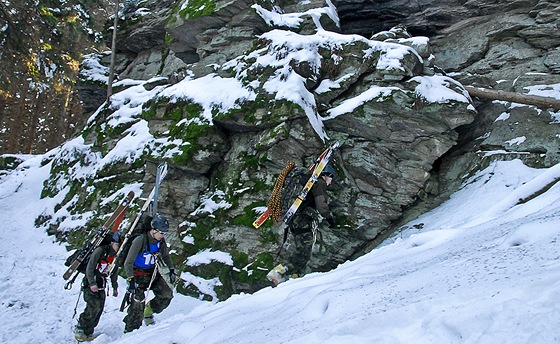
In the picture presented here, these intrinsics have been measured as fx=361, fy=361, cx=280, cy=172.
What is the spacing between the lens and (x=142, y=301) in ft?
23.6

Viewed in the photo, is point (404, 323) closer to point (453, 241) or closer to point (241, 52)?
point (453, 241)

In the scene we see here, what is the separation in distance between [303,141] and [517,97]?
655cm

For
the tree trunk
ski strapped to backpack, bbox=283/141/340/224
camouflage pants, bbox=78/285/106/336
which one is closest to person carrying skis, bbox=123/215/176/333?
camouflage pants, bbox=78/285/106/336

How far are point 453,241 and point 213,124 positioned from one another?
8.71 metres

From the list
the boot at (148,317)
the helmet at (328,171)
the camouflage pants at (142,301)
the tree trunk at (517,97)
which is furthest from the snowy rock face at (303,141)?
the boot at (148,317)

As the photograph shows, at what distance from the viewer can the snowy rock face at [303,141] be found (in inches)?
388

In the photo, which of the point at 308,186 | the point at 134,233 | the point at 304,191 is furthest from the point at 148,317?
the point at 308,186

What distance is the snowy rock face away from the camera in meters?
9.84

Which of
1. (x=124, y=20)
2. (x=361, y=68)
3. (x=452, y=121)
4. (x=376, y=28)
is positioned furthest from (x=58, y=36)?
(x=452, y=121)

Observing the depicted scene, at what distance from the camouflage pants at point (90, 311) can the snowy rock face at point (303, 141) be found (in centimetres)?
266

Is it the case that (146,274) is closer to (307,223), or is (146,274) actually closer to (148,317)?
(148,317)

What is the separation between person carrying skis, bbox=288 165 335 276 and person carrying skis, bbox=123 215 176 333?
3.02m

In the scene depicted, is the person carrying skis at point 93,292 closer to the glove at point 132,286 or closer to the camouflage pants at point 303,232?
the glove at point 132,286

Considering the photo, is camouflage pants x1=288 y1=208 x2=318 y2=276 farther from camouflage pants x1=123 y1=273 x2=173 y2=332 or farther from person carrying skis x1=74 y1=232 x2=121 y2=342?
A: person carrying skis x1=74 y1=232 x2=121 y2=342
